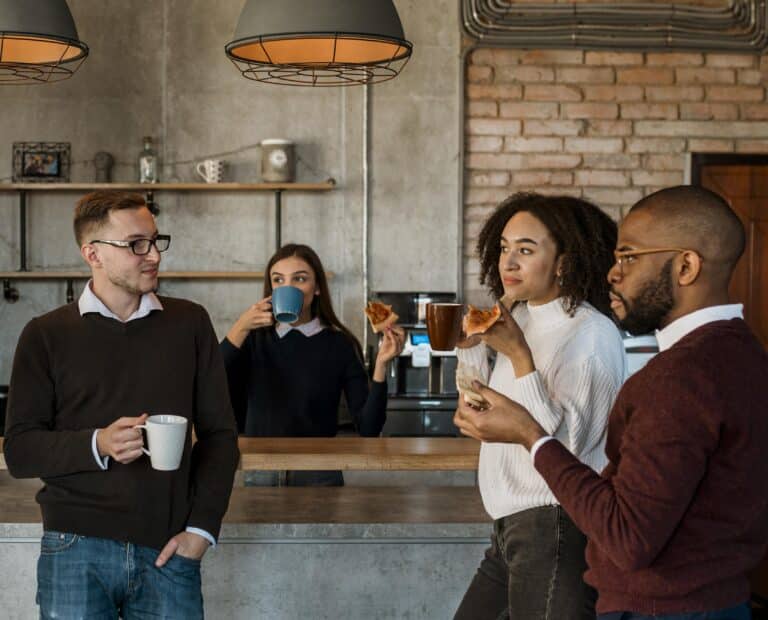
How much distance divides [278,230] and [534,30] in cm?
173

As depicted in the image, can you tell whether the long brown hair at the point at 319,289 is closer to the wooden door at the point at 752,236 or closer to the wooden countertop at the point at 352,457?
the wooden countertop at the point at 352,457

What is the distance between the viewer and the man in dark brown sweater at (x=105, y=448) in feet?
6.84

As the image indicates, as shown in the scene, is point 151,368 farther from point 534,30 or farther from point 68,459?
point 534,30

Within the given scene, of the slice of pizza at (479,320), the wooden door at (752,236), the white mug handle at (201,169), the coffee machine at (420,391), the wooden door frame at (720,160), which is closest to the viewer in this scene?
the slice of pizza at (479,320)

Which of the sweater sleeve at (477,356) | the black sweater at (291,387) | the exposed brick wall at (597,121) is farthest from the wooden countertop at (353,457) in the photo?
the exposed brick wall at (597,121)

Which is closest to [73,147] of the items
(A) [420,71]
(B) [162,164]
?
(B) [162,164]

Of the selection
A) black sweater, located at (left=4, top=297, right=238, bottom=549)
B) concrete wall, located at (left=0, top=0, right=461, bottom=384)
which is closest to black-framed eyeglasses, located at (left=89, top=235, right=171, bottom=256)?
black sweater, located at (left=4, top=297, right=238, bottom=549)

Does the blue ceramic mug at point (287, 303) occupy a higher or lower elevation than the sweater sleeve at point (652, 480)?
higher

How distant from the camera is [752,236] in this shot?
616 centimetres

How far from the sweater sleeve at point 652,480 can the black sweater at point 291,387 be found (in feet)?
6.23

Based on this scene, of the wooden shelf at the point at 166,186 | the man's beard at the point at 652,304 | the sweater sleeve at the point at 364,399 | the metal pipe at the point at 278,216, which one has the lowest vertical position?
the sweater sleeve at the point at 364,399

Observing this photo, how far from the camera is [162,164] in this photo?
5836 millimetres

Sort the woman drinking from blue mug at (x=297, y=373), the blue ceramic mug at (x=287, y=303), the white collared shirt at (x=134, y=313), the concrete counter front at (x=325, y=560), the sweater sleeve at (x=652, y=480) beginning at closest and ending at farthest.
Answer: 1. the sweater sleeve at (x=652, y=480)
2. the white collared shirt at (x=134, y=313)
3. the concrete counter front at (x=325, y=560)
4. the blue ceramic mug at (x=287, y=303)
5. the woman drinking from blue mug at (x=297, y=373)

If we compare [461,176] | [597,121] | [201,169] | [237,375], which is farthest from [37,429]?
[597,121]
